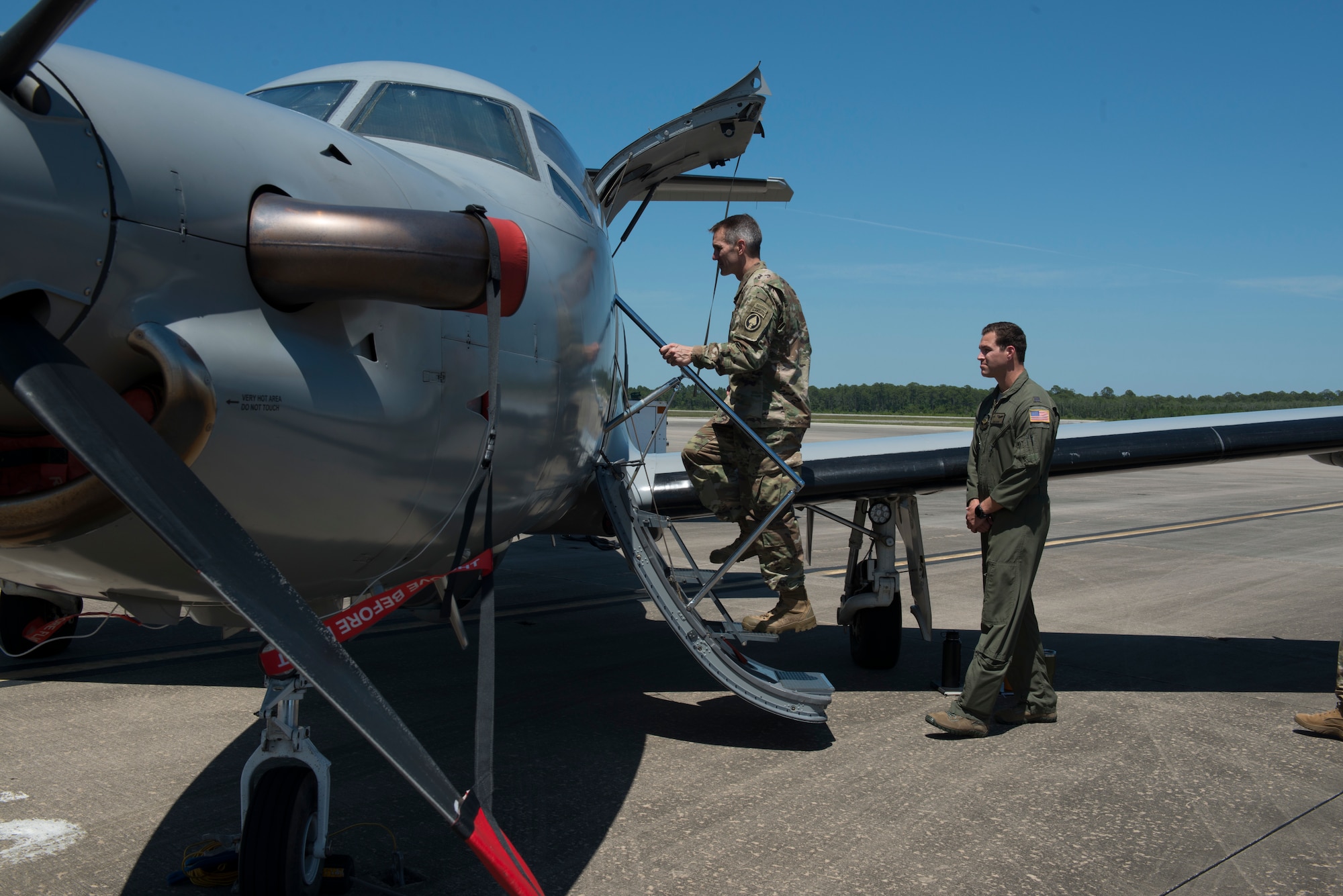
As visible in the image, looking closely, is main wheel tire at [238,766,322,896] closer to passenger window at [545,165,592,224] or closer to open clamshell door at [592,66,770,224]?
passenger window at [545,165,592,224]

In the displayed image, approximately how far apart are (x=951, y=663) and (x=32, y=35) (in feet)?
18.7

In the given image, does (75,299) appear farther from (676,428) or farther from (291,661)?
(676,428)

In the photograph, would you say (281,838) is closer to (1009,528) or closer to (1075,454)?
(1009,528)

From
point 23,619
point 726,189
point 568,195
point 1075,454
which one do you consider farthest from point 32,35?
point 726,189

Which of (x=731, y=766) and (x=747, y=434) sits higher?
(x=747, y=434)

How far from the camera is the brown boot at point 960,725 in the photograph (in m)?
4.96

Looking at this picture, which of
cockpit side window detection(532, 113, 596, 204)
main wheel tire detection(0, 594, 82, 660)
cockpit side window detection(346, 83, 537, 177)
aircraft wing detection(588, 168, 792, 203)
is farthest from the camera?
aircraft wing detection(588, 168, 792, 203)

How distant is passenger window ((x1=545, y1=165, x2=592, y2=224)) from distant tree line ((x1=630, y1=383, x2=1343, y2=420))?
42700mm

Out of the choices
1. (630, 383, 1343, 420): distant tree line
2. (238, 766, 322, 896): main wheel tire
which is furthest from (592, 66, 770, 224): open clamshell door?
(630, 383, 1343, 420): distant tree line

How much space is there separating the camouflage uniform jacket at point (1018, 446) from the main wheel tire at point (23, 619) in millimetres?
5985

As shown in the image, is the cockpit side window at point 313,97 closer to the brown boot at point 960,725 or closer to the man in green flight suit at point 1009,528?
the man in green flight suit at point 1009,528

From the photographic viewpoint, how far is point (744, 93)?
20.8ft

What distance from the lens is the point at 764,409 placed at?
542 centimetres

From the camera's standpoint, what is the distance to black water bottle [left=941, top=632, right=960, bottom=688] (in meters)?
6.07
